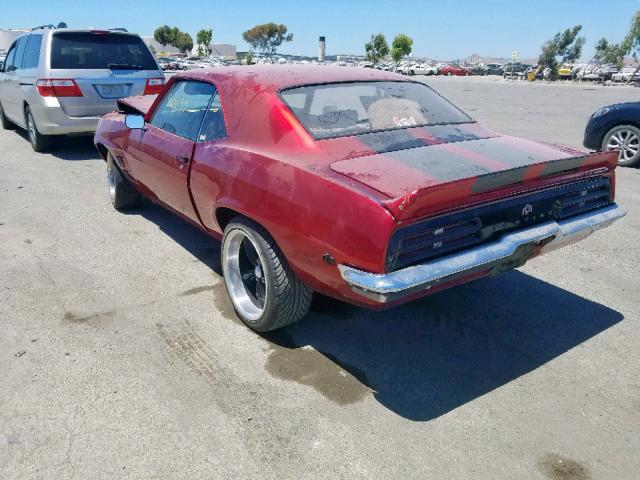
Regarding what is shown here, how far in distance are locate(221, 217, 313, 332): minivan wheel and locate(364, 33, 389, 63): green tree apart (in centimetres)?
8838

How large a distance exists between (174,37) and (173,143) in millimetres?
109784

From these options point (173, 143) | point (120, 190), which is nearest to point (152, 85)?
point (120, 190)

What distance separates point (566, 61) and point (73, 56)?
7692cm

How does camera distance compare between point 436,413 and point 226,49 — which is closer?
point 436,413

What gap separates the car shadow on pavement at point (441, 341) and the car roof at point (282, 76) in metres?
1.46

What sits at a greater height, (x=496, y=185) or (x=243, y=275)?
(x=496, y=185)

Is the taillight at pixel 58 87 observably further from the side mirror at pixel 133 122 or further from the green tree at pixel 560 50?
the green tree at pixel 560 50

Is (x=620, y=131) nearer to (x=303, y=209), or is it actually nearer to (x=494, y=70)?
(x=303, y=209)

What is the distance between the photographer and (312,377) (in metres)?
2.85

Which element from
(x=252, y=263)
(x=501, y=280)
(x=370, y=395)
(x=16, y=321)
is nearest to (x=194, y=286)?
(x=252, y=263)

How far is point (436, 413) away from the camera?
2.59 metres

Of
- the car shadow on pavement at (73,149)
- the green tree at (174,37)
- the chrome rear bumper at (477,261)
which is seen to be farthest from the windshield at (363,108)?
the green tree at (174,37)

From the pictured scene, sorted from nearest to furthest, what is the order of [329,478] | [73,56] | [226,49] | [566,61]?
[329,478] < [73,56] < [566,61] < [226,49]

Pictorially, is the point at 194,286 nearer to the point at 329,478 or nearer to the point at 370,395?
the point at 370,395
